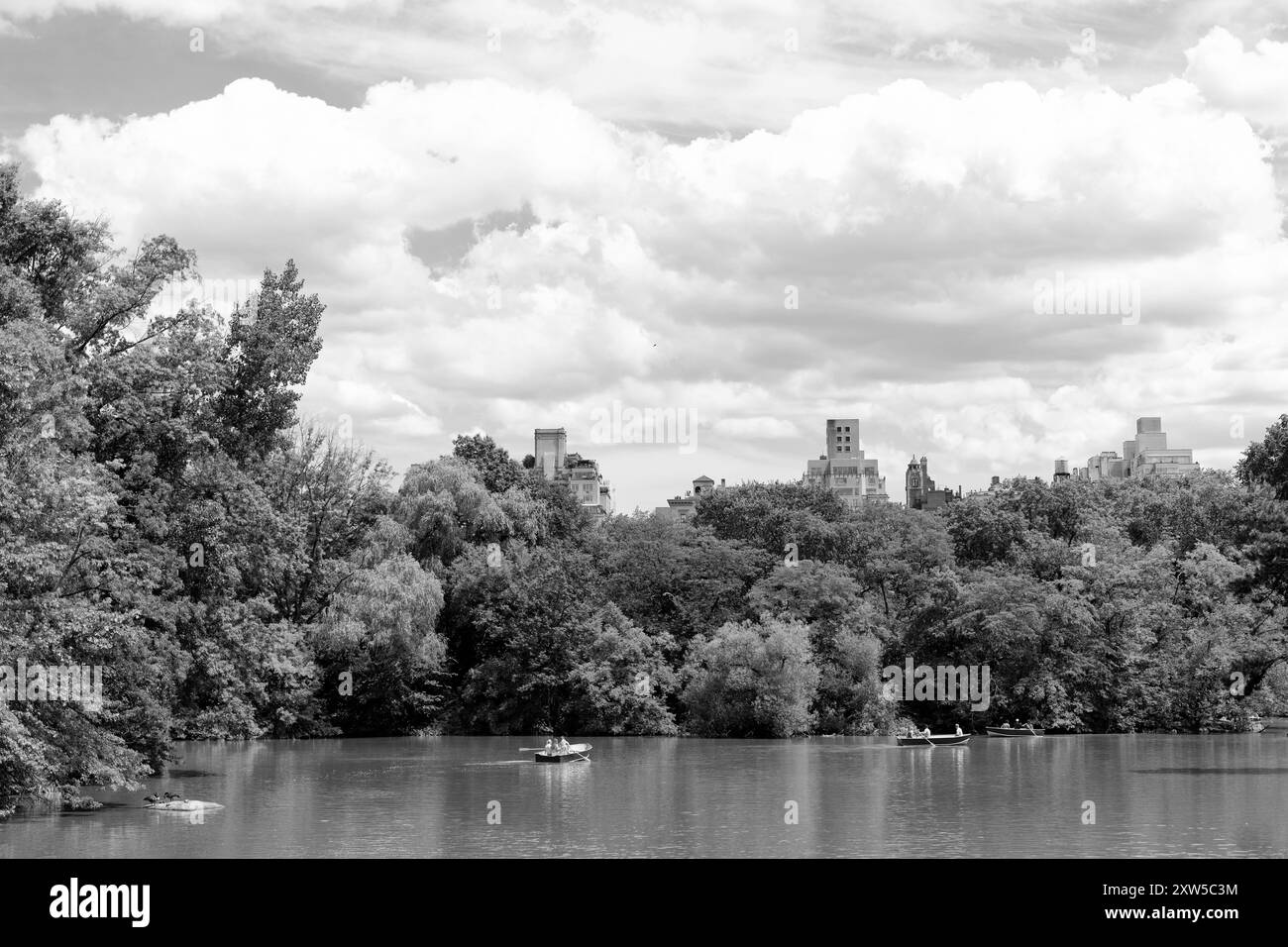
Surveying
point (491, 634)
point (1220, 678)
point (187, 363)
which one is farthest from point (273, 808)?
point (1220, 678)

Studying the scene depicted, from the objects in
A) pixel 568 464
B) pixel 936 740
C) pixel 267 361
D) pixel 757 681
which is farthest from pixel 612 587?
pixel 568 464

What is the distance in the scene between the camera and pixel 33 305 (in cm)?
3459

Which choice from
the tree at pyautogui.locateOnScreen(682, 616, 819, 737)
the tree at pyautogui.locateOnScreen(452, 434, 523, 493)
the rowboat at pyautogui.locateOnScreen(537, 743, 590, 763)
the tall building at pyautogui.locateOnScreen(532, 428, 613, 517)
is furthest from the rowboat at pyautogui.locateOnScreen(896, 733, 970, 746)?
the tall building at pyautogui.locateOnScreen(532, 428, 613, 517)

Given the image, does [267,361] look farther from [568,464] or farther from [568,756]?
[568,464]

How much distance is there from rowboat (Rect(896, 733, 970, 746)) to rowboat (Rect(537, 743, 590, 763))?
1430cm

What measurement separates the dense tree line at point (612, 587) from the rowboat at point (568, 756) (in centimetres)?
932

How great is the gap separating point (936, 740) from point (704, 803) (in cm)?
2406

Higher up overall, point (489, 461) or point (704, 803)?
point (489, 461)

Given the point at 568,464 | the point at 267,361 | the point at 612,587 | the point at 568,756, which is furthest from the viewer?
the point at 568,464

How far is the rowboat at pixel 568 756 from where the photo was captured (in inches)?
2050

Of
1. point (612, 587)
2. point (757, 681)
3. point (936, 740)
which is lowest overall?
point (936, 740)

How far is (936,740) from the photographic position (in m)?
60.5

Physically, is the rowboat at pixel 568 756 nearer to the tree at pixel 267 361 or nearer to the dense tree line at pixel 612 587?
the dense tree line at pixel 612 587
